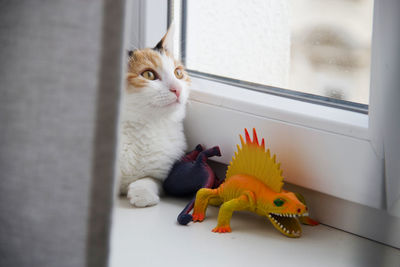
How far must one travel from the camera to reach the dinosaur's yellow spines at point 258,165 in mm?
660

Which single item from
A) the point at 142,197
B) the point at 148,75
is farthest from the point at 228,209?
the point at 148,75

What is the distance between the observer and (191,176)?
779mm

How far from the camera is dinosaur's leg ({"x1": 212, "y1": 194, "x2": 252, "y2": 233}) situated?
0.67 meters

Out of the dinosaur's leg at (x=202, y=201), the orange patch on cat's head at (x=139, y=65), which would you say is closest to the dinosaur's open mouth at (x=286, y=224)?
the dinosaur's leg at (x=202, y=201)

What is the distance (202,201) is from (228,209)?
0.06 meters

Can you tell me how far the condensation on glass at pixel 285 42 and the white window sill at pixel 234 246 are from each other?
23 centimetres

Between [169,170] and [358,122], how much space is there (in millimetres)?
346

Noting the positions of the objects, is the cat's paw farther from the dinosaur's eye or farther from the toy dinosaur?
the dinosaur's eye

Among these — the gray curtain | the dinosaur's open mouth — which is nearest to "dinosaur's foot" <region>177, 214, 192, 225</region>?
the dinosaur's open mouth

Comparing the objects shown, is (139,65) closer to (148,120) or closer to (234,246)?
(148,120)

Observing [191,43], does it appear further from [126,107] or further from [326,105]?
[326,105]

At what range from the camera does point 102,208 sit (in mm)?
348

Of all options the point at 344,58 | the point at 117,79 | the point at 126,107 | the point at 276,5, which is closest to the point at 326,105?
the point at 344,58

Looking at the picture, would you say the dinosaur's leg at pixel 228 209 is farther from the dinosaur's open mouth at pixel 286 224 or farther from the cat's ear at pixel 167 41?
the cat's ear at pixel 167 41
